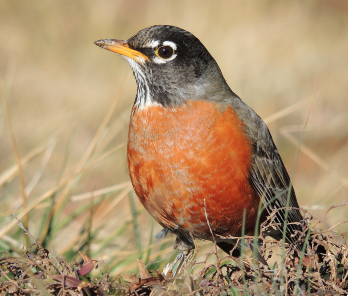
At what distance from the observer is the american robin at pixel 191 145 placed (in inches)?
121

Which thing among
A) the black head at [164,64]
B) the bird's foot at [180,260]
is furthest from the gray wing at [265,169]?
the bird's foot at [180,260]

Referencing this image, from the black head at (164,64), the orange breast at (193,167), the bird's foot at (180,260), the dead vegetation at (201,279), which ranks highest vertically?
the black head at (164,64)

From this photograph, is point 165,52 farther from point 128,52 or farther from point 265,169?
point 265,169

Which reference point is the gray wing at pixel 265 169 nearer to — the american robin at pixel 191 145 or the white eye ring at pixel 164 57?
the american robin at pixel 191 145

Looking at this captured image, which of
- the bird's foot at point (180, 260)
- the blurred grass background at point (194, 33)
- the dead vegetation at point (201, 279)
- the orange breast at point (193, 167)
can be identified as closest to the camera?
the dead vegetation at point (201, 279)

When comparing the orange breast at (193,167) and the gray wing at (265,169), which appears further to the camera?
the gray wing at (265,169)

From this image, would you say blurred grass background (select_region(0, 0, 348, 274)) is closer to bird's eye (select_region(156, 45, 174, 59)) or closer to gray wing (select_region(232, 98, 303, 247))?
gray wing (select_region(232, 98, 303, 247))

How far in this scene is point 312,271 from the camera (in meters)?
2.55

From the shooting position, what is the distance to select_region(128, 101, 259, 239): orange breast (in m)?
3.06

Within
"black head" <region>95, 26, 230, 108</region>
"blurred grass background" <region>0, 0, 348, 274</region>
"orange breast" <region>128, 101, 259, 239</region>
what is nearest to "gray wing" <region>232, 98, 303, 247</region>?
"orange breast" <region>128, 101, 259, 239</region>

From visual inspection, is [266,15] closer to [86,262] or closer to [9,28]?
[9,28]

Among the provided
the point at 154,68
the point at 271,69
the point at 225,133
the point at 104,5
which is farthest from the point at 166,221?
the point at 104,5

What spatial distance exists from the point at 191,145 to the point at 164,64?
74cm

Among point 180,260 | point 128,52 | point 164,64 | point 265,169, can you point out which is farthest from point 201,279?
point 128,52
